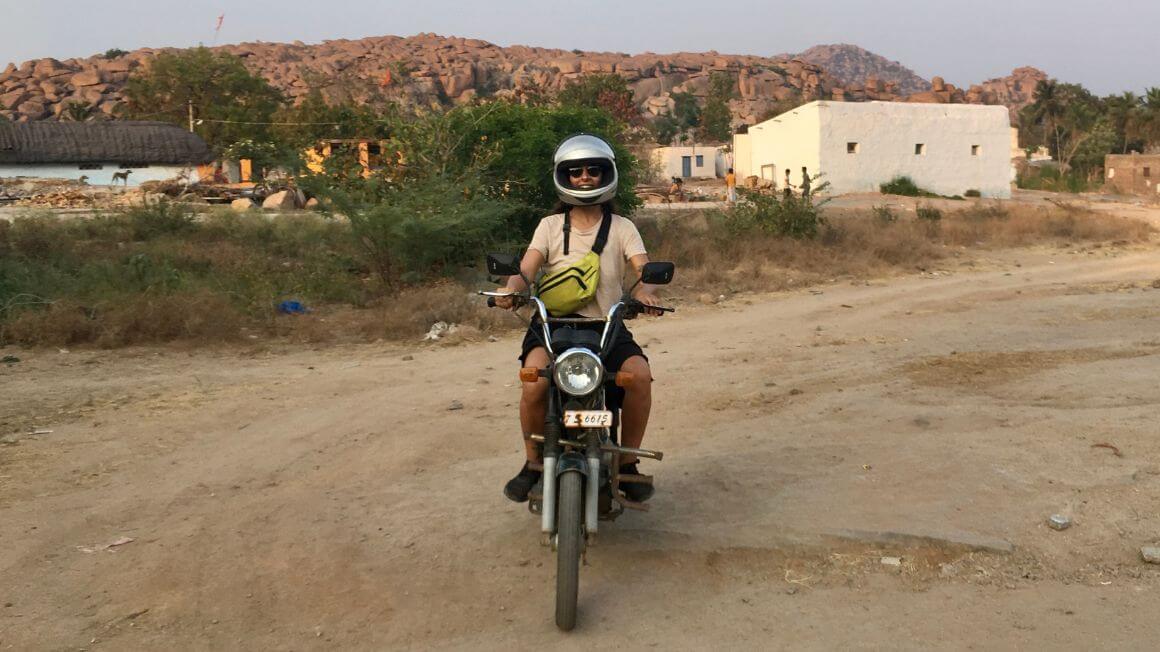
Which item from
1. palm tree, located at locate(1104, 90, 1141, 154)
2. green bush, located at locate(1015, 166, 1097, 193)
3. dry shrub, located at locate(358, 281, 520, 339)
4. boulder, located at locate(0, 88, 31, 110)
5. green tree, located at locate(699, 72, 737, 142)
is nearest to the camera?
dry shrub, located at locate(358, 281, 520, 339)

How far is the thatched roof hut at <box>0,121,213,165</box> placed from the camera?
149 feet

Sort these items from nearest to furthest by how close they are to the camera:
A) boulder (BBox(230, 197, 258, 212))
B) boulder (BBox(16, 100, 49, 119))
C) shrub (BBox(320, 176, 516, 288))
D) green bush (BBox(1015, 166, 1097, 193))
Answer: shrub (BBox(320, 176, 516, 288))
boulder (BBox(230, 197, 258, 212))
green bush (BBox(1015, 166, 1097, 193))
boulder (BBox(16, 100, 49, 119))

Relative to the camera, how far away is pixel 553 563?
424 centimetres

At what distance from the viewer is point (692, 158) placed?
5884 cm

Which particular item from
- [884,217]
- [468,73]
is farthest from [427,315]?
[468,73]

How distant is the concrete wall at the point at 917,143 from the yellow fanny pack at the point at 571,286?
127ft

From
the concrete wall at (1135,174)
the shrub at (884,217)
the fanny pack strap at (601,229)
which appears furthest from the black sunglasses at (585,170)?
the concrete wall at (1135,174)

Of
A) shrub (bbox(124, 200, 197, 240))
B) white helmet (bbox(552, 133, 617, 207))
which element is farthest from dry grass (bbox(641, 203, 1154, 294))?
white helmet (bbox(552, 133, 617, 207))

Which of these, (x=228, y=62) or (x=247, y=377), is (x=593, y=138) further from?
(x=228, y=62)

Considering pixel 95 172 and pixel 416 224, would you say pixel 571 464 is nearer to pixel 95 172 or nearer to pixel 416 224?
pixel 416 224

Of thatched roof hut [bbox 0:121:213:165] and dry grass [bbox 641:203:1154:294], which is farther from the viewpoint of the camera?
thatched roof hut [bbox 0:121:213:165]

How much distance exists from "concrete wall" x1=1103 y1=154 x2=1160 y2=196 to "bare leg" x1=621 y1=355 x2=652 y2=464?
50825 mm

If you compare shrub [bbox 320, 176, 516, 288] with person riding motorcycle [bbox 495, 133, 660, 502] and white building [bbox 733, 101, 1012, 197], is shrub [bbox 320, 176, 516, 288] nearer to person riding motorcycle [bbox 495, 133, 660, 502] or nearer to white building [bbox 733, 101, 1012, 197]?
person riding motorcycle [bbox 495, 133, 660, 502]

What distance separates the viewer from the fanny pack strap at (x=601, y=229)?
439 cm
